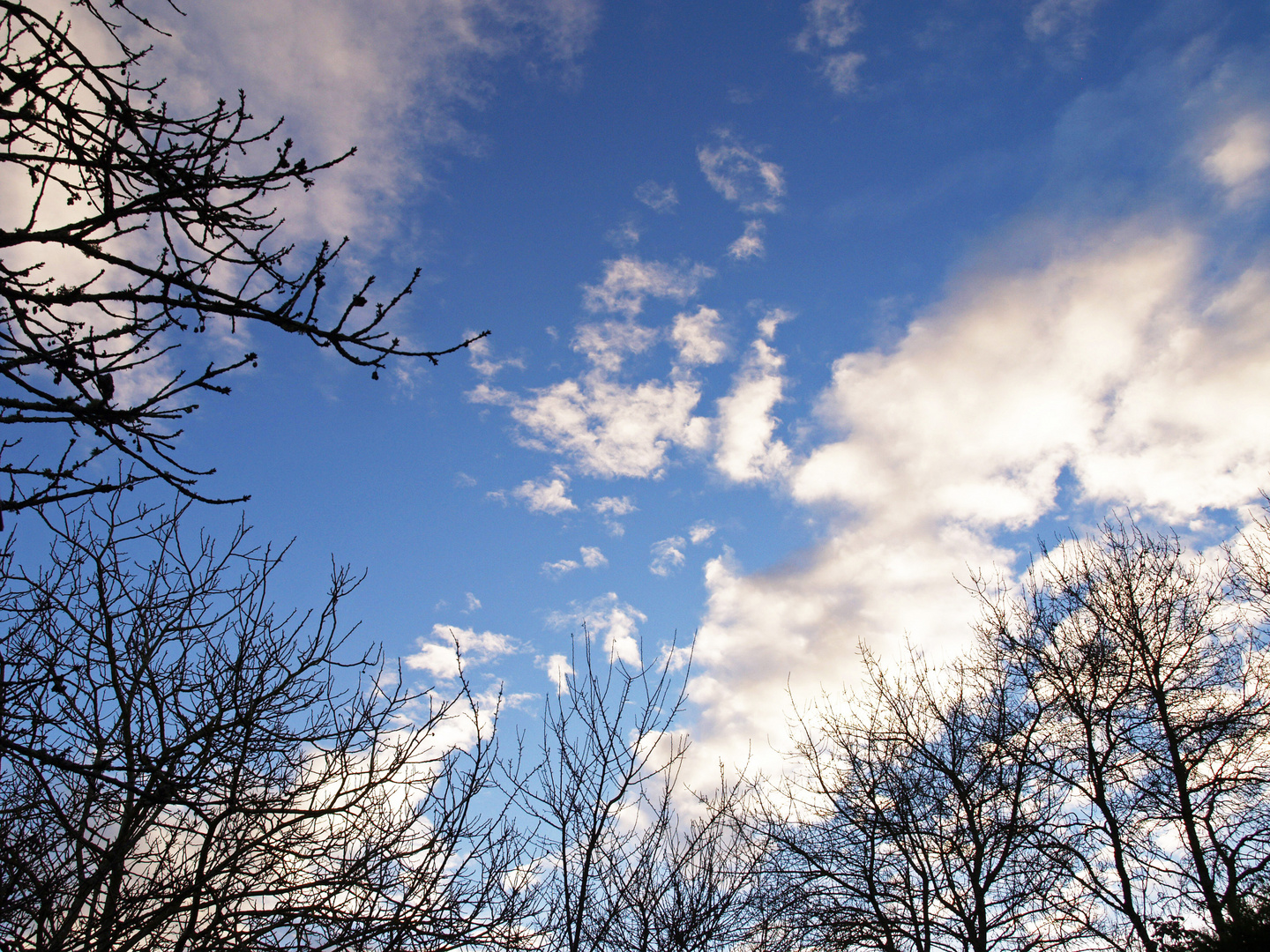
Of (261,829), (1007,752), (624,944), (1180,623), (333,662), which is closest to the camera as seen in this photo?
(261,829)

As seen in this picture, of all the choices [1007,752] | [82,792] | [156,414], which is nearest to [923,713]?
[1007,752]

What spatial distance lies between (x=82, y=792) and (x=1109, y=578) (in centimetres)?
1633

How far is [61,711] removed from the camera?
4.82m

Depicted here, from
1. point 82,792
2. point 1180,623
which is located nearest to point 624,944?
point 82,792

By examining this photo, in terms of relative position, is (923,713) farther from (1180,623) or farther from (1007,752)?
(1180,623)

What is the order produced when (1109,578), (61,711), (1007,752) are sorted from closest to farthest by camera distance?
1. (61,711)
2. (1007,752)
3. (1109,578)

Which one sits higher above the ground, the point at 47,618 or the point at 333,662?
the point at 47,618

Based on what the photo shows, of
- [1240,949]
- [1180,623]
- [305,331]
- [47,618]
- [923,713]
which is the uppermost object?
[1180,623]

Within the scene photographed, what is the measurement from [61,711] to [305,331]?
13.9 feet

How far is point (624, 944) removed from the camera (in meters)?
7.68

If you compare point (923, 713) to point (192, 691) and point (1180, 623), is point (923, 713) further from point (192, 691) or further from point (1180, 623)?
point (192, 691)

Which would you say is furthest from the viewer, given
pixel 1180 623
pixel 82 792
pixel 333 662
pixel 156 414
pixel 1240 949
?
pixel 1180 623

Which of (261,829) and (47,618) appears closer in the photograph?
(261,829)

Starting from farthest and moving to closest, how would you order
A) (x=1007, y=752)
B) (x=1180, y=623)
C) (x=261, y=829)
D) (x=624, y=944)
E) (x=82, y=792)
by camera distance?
(x=1180, y=623), (x=1007, y=752), (x=624, y=944), (x=261, y=829), (x=82, y=792)
